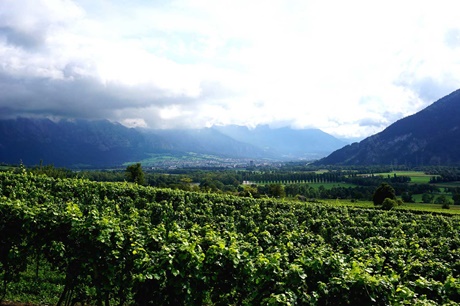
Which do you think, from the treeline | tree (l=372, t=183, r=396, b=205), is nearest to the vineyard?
the treeline

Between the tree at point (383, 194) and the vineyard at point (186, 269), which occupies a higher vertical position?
the vineyard at point (186, 269)

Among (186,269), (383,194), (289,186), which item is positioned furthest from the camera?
(289,186)

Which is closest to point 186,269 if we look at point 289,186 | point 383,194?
point 383,194

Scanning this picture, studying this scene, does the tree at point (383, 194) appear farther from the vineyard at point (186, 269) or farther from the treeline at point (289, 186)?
the vineyard at point (186, 269)

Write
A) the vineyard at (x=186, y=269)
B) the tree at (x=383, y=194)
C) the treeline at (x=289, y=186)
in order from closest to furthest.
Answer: the vineyard at (x=186, y=269), the tree at (x=383, y=194), the treeline at (x=289, y=186)

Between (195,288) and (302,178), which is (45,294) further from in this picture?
(302,178)

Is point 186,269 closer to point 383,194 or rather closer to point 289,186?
point 383,194

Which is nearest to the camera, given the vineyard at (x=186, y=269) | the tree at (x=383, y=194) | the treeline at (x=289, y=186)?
the vineyard at (x=186, y=269)

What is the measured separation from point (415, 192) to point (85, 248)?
115829 millimetres

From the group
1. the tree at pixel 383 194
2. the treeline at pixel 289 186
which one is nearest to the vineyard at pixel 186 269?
the treeline at pixel 289 186

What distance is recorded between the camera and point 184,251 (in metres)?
7.41

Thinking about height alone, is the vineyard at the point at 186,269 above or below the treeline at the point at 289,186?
above

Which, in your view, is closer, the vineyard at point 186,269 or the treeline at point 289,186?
the vineyard at point 186,269

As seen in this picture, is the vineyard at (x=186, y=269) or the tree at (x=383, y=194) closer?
the vineyard at (x=186, y=269)
